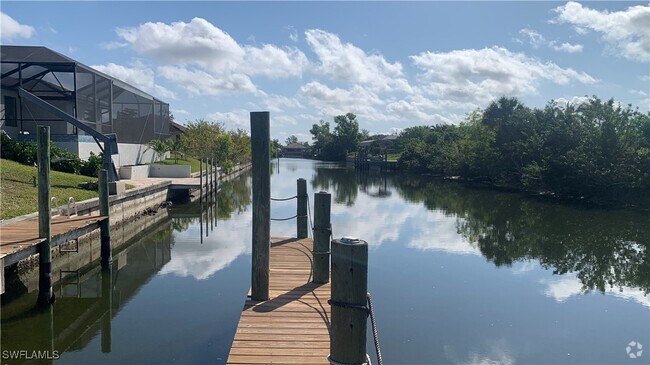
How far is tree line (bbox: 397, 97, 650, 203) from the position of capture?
85.0 ft

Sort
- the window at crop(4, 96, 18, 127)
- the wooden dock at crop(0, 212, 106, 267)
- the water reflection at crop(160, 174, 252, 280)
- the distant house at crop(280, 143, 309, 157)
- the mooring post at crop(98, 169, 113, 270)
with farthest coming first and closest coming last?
the distant house at crop(280, 143, 309, 157) < the window at crop(4, 96, 18, 127) < the water reflection at crop(160, 174, 252, 280) < the mooring post at crop(98, 169, 113, 270) < the wooden dock at crop(0, 212, 106, 267)

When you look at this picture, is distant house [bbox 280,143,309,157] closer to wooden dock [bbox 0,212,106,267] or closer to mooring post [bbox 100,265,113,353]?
mooring post [bbox 100,265,113,353]

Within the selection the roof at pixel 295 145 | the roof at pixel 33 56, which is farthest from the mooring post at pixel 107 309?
the roof at pixel 295 145

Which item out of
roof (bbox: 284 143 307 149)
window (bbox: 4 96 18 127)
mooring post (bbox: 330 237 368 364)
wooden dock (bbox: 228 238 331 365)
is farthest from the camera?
roof (bbox: 284 143 307 149)

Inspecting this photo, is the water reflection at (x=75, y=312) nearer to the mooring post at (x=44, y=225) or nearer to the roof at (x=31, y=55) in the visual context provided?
the mooring post at (x=44, y=225)

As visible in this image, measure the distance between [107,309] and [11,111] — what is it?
21.9m

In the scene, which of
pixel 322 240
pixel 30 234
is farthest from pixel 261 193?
pixel 30 234

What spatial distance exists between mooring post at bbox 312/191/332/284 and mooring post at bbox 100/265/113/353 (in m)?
3.44

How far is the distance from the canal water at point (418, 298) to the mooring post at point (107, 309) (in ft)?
0.08

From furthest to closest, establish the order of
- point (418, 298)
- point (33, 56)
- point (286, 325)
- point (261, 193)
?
point (33, 56), point (418, 298), point (261, 193), point (286, 325)

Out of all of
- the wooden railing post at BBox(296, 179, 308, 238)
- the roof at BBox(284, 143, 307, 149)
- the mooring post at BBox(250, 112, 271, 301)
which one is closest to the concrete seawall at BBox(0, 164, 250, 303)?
the wooden railing post at BBox(296, 179, 308, 238)

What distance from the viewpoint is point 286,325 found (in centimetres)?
570

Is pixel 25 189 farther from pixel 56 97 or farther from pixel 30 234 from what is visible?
pixel 56 97

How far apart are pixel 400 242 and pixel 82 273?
9114mm
